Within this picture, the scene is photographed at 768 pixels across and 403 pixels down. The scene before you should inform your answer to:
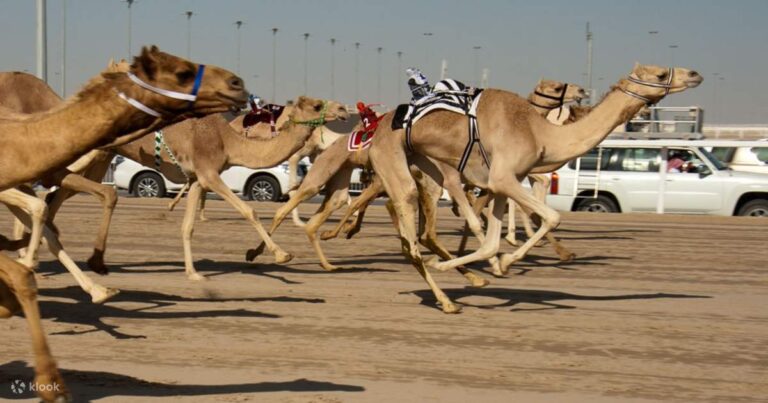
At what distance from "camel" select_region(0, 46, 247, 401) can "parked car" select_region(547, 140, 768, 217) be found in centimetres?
1881

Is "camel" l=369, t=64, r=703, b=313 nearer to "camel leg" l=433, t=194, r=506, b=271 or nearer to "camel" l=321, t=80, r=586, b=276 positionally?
"camel leg" l=433, t=194, r=506, b=271

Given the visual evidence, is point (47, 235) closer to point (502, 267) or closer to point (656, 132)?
point (502, 267)

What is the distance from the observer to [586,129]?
11859 millimetres

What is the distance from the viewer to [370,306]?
11.2m

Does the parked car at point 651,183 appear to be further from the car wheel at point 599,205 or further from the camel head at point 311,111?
the camel head at point 311,111

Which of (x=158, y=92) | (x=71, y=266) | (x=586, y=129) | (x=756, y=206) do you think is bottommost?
(x=756, y=206)

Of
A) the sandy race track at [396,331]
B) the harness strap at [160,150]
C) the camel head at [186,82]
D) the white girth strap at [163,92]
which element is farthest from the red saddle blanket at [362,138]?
the white girth strap at [163,92]

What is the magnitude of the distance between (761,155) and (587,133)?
16.6 m

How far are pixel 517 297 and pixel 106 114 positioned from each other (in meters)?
6.06

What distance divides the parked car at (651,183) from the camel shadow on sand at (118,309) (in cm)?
1484

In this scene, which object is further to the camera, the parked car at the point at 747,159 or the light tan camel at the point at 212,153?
the parked car at the point at 747,159

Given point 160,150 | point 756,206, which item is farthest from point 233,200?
point 756,206

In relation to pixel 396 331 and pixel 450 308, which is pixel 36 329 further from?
pixel 450 308

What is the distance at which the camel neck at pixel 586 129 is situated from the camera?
1173cm
